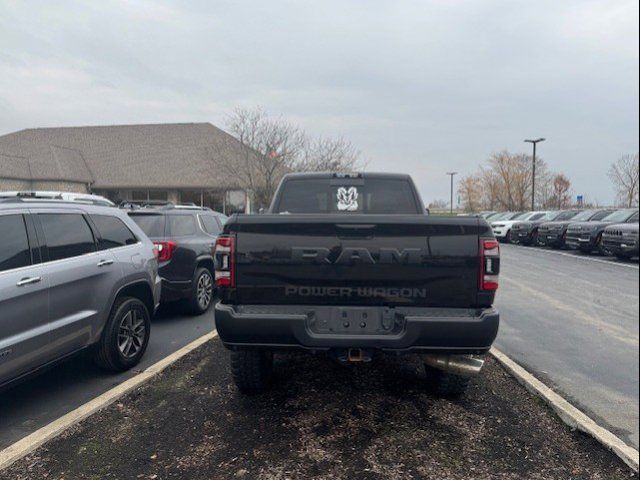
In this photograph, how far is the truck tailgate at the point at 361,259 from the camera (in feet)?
9.97

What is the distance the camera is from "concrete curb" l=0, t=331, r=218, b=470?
3061mm

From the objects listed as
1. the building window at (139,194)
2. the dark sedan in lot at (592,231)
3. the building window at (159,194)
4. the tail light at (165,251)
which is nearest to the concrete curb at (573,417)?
the tail light at (165,251)

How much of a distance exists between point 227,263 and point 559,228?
1868 cm

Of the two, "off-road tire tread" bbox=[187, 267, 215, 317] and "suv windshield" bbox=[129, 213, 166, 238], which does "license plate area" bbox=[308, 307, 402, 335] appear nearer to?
"off-road tire tread" bbox=[187, 267, 215, 317]

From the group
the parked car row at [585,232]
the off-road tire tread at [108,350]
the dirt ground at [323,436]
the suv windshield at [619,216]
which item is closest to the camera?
the dirt ground at [323,436]

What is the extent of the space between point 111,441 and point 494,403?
303 centimetres

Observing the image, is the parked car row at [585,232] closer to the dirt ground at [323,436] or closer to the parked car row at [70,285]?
the dirt ground at [323,436]

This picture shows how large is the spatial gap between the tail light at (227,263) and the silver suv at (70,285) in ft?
5.02

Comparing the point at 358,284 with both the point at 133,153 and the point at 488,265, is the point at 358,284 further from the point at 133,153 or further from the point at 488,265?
the point at 133,153

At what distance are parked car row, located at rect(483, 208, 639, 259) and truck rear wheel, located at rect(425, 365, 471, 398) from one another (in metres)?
12.1

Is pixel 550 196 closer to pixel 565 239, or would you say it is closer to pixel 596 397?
pixel 565 239

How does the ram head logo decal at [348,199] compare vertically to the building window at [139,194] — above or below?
below

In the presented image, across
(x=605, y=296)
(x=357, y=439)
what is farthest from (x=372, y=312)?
(x=605, y=296)

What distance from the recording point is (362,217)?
3055mm
